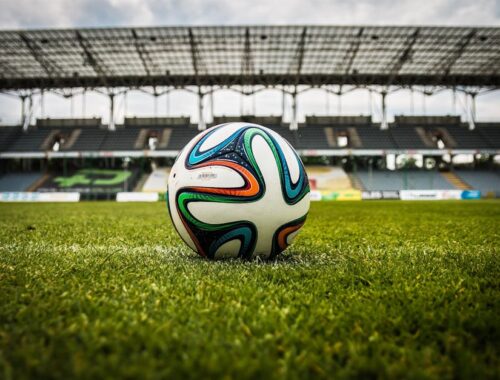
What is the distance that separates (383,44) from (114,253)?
106 ft

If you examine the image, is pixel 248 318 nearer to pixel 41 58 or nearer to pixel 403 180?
pixel 41 58

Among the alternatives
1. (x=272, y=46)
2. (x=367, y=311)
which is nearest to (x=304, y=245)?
(x=367, y=311)

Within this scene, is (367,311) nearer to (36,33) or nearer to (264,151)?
(264,151)

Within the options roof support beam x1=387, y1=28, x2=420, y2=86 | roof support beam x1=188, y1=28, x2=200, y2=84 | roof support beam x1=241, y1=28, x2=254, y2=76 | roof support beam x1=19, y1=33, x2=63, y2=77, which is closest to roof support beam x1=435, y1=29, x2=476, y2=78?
roof support beam x1=387, y1=28, x2=420, y2=86

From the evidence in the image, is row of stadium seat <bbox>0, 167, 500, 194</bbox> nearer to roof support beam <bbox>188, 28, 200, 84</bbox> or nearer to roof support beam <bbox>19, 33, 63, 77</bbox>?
roof support beam <bbox>19, 33, 63, 77</bbox>

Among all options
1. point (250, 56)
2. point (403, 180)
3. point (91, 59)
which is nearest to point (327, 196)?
point (403, 180)

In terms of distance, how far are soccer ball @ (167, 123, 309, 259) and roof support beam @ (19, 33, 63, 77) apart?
108 feet

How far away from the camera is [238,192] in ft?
10.4

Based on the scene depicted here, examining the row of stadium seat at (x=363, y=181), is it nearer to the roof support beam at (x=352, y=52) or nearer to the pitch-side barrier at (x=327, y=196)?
the pitch-side barrier at (x=327, y=196)

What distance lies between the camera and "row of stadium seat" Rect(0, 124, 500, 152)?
127 feet

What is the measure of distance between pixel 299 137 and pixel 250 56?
973 centimetres

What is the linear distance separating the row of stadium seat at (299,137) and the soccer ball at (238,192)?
3472cm

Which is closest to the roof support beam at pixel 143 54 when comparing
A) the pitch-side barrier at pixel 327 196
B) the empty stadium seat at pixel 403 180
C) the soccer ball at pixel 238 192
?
the pitch-side barrier at pixel 327 196

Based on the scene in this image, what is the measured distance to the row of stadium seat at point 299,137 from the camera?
38.8 metres
